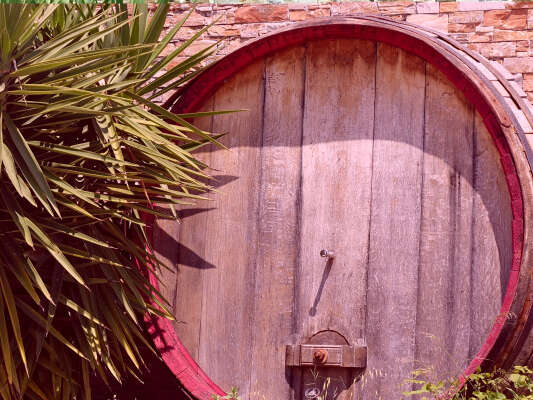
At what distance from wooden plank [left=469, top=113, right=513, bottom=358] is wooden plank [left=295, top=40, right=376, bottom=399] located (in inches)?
15.2

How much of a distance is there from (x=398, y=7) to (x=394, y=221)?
130 cm

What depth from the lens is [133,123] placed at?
111 inches

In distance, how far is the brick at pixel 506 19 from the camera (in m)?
3.46

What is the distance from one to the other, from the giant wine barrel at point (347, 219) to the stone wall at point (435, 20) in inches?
23.7

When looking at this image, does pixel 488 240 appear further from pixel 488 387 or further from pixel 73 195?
pixel 73 195

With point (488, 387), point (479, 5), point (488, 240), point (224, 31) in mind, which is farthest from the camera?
point (224, 31)

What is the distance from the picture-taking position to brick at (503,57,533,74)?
341 centimetres

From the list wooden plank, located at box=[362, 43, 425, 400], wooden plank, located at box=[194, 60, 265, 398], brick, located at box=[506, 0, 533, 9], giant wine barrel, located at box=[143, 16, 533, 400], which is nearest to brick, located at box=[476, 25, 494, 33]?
brick, located at box=[506, 0, 533, 9]

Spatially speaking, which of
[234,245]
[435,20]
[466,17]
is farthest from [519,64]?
[234,245]

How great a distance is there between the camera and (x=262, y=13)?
3801 millimetres

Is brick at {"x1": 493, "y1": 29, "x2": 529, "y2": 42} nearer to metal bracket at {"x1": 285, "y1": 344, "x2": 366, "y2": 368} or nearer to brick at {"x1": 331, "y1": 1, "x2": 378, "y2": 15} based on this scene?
brick at {"x1": 331, "y1": 1, "x2": 378, "y2": 15}

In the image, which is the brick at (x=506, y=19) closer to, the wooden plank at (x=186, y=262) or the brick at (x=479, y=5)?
the brick at (x=479, y=5)

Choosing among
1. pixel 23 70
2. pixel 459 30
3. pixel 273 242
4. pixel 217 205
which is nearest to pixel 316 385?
pixel 273 242

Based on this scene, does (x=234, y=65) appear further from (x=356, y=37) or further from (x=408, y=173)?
(x=408, y=173)
